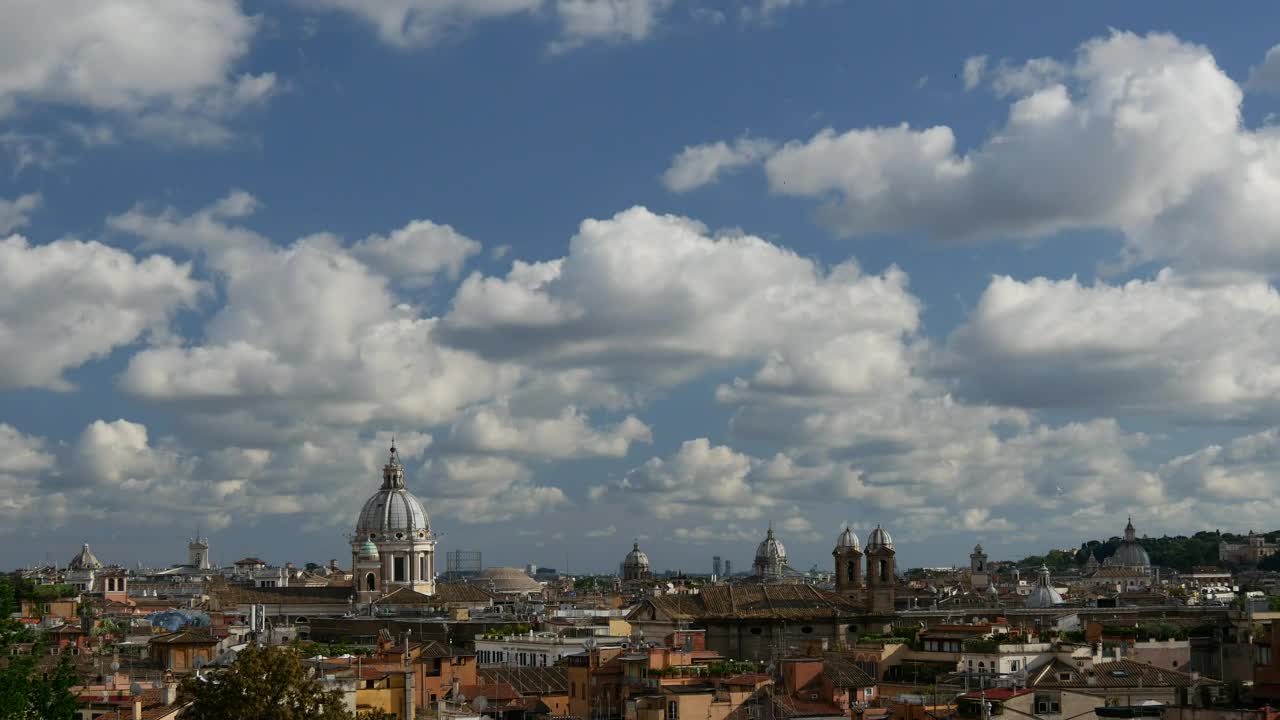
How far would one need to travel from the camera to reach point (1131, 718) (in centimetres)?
4525

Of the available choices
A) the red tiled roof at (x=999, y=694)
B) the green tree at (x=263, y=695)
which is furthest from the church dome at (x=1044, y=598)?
the green tree at (x=263, y=695)

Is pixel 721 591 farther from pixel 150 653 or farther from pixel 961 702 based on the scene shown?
pixel 961 702

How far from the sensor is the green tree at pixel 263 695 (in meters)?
38.8

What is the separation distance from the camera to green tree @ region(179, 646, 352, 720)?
38844 millimetres

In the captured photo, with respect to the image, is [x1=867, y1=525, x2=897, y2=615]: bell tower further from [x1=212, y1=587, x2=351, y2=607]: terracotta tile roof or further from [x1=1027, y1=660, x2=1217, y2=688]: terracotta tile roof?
[x1=212, y1=587, x2=351, y2=607]: terracotta tile roof

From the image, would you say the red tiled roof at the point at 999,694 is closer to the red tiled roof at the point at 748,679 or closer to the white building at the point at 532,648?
the red tiled roof at the point at 748,679

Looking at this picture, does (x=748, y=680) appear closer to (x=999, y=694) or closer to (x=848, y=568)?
(x=999, y=694)

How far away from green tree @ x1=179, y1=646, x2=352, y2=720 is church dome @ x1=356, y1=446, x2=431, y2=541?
127 m

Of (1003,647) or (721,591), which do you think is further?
(721,591)

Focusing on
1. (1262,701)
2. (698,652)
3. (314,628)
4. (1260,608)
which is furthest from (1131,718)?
(314,628)

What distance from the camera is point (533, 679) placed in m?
66.0

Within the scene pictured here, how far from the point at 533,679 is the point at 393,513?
10347 cm

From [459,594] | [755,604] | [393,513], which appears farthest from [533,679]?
[393,513]

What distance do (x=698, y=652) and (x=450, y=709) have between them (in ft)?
62.9
